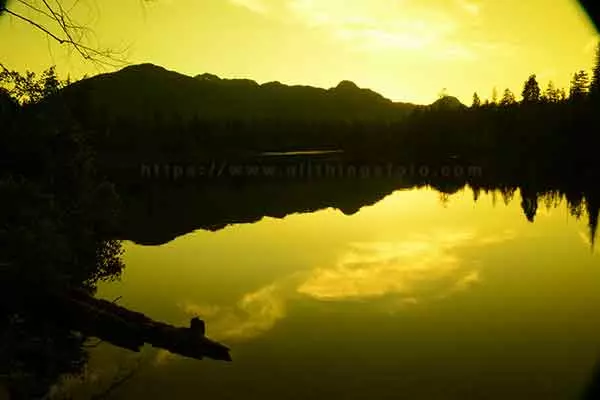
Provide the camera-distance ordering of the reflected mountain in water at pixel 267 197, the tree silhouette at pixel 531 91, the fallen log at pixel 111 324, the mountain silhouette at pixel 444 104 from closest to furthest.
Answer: the fallen log at pixel 111 324
the reflected mountain in water at pixel 267 197
the tree silhouette at pixel 531 91
the mountain silhouette at pixel 444 104

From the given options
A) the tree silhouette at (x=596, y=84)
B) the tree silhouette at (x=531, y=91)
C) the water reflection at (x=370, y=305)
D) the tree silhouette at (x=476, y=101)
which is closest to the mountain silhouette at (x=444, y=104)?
the tree silhouette at (x=476, y=101)

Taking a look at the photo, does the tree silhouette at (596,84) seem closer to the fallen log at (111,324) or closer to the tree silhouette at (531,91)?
the tree silhouette at (531,91)

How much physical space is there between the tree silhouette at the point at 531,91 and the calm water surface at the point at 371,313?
6803 centimetres

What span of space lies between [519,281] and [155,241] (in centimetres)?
2122

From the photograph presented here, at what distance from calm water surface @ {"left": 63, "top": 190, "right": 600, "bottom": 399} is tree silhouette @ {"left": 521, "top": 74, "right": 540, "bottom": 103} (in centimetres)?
6803

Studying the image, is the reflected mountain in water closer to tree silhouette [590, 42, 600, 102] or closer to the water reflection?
A: the water reflection

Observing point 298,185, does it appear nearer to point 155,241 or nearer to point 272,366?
point 155,241

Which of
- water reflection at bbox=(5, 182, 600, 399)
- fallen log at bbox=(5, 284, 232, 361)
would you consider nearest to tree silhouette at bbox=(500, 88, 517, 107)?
water reflection at bbox=(5, 182, 600, 399)

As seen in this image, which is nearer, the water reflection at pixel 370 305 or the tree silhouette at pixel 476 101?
the water reflection at pixel 370 305

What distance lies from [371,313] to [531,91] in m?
91.3

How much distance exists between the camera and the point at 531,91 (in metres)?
96.3

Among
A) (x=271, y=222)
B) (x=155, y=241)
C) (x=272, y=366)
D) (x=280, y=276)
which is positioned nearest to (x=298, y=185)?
(x=271, y=222)

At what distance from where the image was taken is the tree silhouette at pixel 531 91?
94875 millimetres

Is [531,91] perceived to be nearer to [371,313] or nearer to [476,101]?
[476,101]
